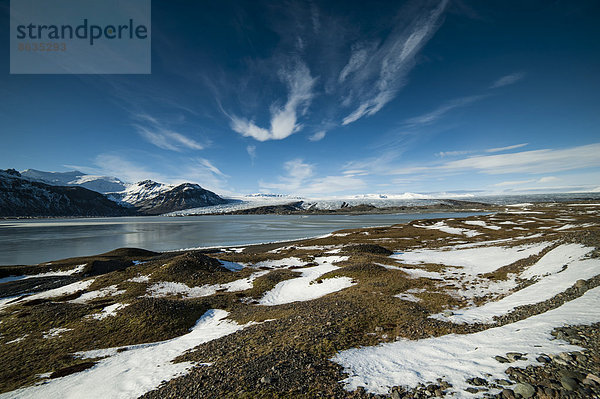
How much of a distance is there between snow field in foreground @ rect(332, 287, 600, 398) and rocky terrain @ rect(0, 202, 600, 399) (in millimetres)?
65

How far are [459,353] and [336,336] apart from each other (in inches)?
205

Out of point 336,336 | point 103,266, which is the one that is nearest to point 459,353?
point 336,336

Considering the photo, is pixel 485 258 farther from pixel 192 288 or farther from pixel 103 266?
pixel 103 266

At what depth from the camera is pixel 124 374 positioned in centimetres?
1159

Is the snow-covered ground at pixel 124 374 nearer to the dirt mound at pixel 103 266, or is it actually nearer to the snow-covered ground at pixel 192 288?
the snow-covered ground at pixel 192 288

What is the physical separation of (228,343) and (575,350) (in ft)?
46.8

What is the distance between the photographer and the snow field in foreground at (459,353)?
7996 millimetres

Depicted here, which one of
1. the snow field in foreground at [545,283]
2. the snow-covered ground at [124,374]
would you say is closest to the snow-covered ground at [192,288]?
the snow-covered ground at [124,374]

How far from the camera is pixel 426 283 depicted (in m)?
22.5

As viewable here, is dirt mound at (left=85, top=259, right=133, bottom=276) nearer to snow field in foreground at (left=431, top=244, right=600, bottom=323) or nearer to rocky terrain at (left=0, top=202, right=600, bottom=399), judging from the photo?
rocky terrain at (left=0, top=202, right=600, bottom=399)

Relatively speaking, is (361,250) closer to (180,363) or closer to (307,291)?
(307,291)

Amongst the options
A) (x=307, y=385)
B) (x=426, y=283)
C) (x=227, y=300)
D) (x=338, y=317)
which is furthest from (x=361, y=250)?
(x=307, y=385)

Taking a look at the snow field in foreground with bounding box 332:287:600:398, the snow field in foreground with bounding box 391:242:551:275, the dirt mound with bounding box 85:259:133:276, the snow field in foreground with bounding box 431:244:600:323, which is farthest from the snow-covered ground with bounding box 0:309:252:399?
the dirt mound with bounding box 85:259:133:276

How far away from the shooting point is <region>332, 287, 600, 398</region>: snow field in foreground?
800 cm
